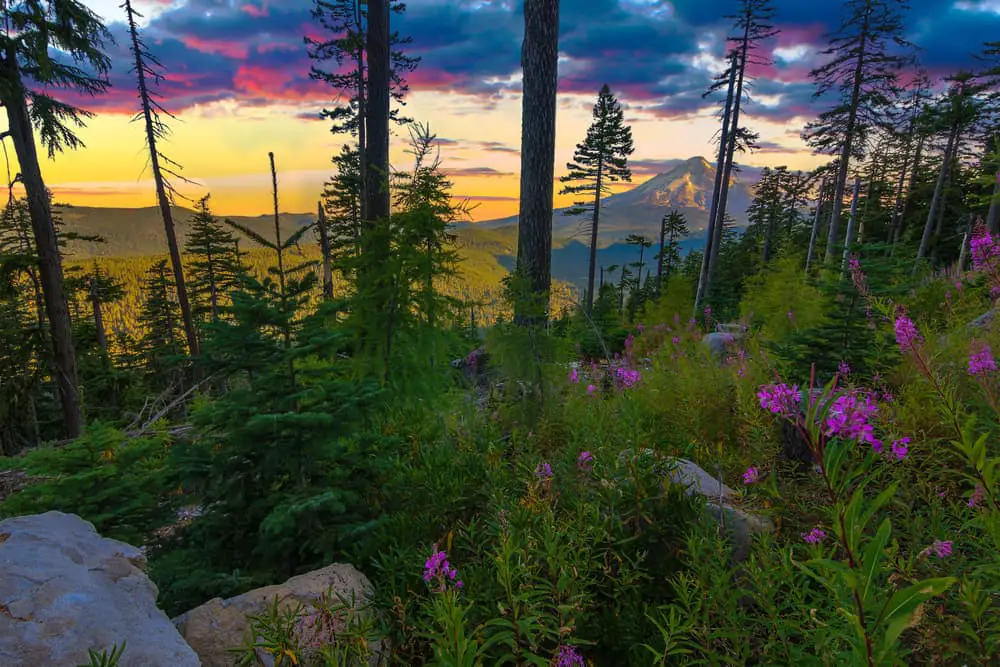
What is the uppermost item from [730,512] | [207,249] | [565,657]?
[565,657]

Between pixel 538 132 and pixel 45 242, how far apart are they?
11785 mm

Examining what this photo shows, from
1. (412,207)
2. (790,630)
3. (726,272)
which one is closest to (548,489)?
(790,630)

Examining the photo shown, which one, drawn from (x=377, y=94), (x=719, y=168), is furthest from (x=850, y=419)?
(x=719, y=168)

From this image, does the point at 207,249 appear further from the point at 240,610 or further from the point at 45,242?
the point at 240,610

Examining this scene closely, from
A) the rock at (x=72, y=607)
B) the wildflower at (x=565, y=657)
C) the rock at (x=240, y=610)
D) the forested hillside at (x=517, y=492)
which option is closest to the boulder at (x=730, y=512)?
the forested hillside at (x=517, y=492)

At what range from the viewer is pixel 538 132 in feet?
25.3

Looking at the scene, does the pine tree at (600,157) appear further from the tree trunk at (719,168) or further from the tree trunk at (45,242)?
the tree trunk at (45,242)

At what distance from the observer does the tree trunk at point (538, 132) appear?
740 cm

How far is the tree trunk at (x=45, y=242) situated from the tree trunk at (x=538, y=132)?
10.9 meters

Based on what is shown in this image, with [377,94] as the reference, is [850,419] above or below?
below

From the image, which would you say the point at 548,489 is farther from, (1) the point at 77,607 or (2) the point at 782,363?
(2) the point at 782,363

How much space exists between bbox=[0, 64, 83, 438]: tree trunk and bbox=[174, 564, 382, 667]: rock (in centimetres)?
1133

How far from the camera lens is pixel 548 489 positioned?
110 inches

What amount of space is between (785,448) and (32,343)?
58.6 feet
